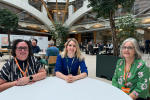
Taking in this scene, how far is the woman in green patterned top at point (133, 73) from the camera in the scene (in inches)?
52.6

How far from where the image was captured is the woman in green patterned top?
134 centimetres

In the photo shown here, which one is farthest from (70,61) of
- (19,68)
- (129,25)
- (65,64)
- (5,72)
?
(129,25)

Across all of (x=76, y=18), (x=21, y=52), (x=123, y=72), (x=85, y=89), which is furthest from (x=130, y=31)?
(x=76, y=18)

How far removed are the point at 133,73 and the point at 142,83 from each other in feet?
0.50

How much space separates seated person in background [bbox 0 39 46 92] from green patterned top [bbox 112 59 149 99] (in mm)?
1117

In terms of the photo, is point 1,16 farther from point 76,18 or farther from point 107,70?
point 76,18

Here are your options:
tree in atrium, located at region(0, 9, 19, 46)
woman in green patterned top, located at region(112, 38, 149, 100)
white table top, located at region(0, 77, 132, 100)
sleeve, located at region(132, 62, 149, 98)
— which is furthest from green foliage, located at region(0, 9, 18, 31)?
sleeve, located at region(132, 62, 149, 98)

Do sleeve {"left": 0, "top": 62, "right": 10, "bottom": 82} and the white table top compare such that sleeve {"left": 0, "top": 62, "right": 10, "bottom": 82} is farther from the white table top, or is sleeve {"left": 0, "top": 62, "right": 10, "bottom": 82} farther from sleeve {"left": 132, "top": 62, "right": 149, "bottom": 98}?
sleeve {"left": 132, "top": 62, "right": 149, "bottom": 98}

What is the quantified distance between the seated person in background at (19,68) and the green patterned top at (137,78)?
112cm

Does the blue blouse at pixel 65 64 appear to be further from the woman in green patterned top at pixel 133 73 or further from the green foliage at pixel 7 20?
the green foliage at pixel 7 20

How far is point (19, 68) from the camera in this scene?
55.4 inches

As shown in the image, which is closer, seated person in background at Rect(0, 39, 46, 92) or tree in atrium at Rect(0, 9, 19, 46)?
seated person in background at Rect(0, 39, 46, 92)

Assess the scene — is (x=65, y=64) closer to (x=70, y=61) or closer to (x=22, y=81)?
(x=70, y=61)

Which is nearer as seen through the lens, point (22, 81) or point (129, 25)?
Result: point (22, 81)
